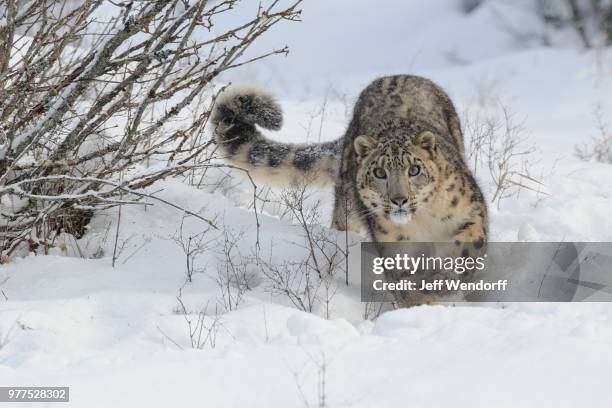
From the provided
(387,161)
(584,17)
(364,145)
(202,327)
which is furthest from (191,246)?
(584,17)

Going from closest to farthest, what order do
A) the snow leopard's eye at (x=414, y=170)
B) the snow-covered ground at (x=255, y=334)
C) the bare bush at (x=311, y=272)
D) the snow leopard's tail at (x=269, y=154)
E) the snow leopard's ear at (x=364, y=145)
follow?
the snow-covered ground at (x=255, y=334)
the bare bush at (x=311, y=272)
the snow leopard's eye at (x=414, y=170)
the snow leopard's ear at (x=364, y=145)
the snow leopard's tail at (x=269, y=154)

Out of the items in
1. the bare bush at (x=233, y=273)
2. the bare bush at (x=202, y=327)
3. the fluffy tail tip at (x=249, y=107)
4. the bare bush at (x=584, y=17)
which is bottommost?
the bare bush at (x=202, y=327)

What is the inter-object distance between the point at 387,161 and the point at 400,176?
0.15 meters

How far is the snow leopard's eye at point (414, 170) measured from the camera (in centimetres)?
572

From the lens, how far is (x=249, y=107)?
7.20 m

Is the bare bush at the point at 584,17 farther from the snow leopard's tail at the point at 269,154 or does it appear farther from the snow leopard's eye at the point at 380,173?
the snow leopard's eye at the point at 380,173

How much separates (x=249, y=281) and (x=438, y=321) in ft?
5.57

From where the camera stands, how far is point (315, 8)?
75.8 ft

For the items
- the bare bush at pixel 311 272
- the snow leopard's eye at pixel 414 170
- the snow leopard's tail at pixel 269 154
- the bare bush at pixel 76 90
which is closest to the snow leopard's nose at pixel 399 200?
the snow leopard's eye at pixel 414 170

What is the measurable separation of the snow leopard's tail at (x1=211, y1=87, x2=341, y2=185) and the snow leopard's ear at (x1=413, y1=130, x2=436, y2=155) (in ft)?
5.29

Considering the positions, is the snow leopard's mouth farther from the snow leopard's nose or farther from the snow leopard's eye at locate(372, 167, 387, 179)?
the snow leopard's eye at locate(372, 167, 387, 179)

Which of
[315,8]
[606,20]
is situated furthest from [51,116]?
[315,8]

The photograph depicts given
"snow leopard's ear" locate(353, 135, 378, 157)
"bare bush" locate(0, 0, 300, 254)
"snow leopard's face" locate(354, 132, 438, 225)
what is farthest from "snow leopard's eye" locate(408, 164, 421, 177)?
"bare bush" locate(0, 0, 300, 254)

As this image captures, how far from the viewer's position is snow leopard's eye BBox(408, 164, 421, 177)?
5723 mm
